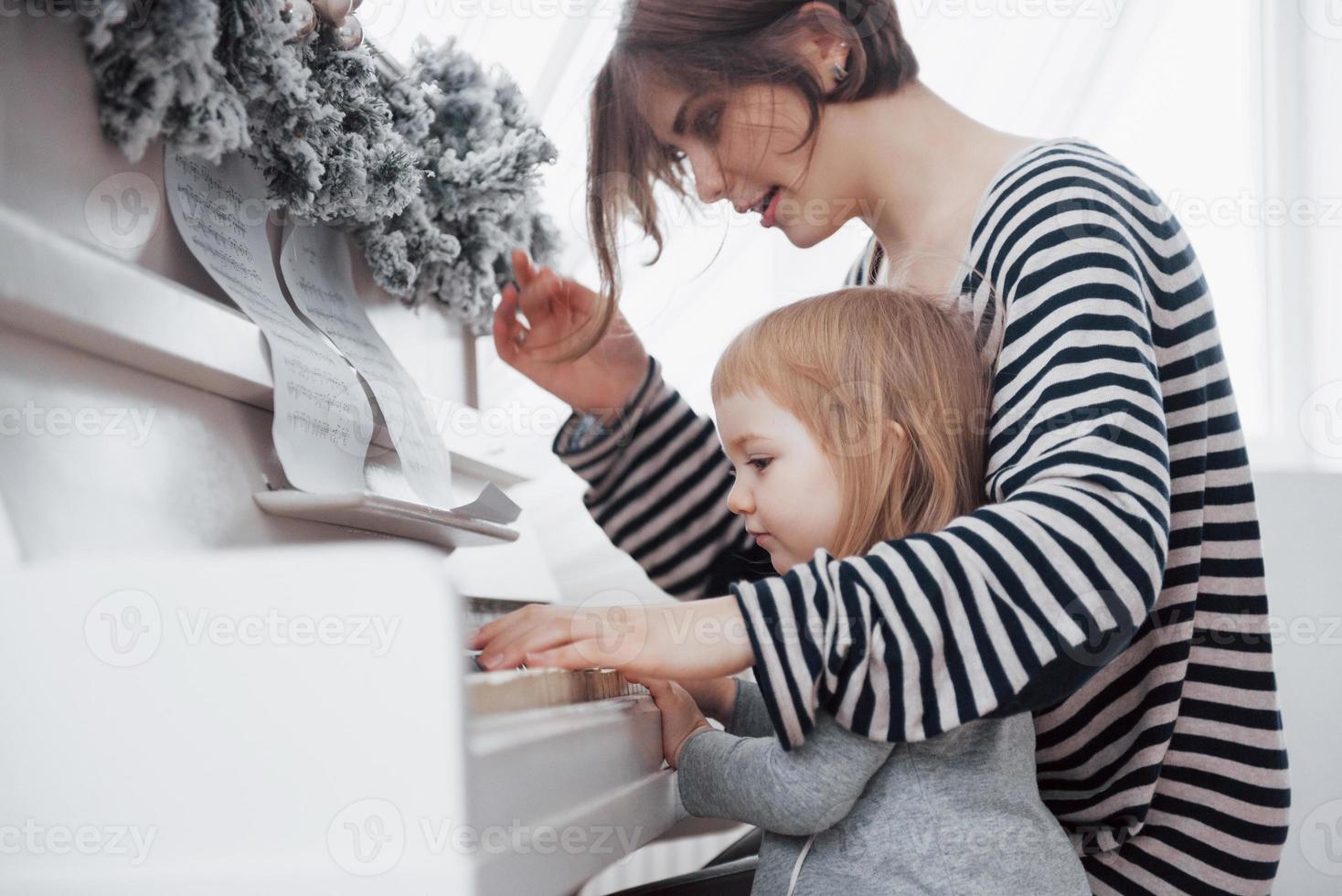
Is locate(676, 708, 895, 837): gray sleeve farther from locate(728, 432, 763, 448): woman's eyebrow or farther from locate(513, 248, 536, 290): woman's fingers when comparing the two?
locate(513, 248, 536, 290): woman's fingers

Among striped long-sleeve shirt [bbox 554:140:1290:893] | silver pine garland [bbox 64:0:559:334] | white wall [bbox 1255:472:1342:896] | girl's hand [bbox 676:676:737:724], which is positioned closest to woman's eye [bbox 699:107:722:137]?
silver pine garland [bbox 64:0:559:334]

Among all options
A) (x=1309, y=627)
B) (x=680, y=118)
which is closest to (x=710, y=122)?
(x=680, y=118)

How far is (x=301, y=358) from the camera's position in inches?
31.7

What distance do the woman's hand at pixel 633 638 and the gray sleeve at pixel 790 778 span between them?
10 cm

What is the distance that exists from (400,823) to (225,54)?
1.67 ft

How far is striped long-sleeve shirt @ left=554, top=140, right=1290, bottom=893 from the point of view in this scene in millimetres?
639

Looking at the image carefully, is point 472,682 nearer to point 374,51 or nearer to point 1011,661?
point 1011,661

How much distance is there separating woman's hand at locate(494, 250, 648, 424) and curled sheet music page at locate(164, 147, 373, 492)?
0.74 feet

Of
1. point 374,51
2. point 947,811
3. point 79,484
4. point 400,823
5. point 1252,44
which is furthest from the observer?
point 1252,44

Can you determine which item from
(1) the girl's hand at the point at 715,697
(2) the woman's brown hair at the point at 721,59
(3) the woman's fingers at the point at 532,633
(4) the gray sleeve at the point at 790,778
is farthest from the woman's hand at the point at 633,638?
(2) the woman's brown hair at the point at 721,59

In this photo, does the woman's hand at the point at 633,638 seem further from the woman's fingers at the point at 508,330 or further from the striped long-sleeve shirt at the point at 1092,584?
the woman's fingers at the point at 508,330

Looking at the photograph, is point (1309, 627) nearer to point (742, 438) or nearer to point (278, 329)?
point (742, 438)

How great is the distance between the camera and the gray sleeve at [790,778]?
2.33 ft

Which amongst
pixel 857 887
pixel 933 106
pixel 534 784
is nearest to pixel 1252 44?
pixel 933 106
